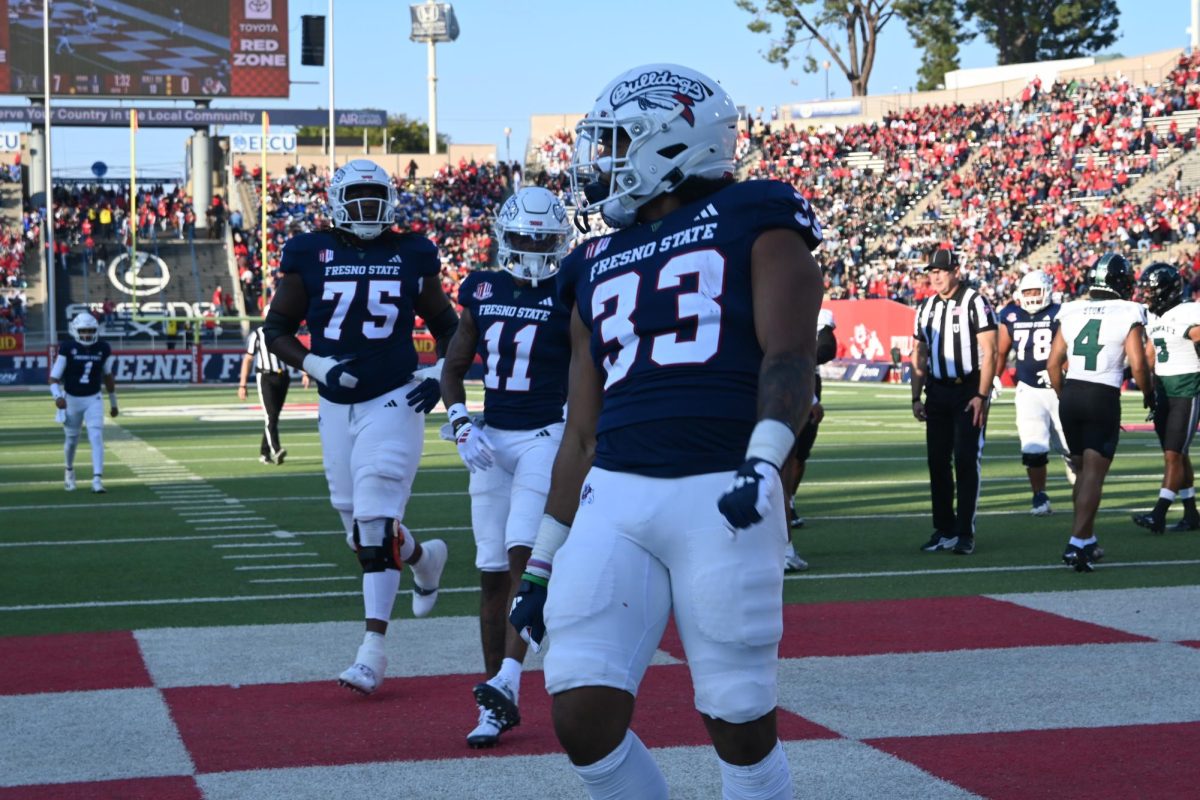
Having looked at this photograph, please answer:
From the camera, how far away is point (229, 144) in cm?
5450

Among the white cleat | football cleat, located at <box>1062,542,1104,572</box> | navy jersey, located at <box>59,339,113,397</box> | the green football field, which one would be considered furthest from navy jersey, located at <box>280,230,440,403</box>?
navy jersey, located at <box>59,339,113,397</box>

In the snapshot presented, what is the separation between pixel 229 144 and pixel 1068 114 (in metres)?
27.4

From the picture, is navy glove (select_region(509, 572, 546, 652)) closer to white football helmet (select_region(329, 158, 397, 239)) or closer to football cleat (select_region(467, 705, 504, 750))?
football cleat (select_region(467, 705, 504, 750))

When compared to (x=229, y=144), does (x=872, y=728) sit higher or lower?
lower

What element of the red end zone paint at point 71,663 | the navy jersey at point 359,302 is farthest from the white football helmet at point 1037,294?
the red end zone paint at point 71,663

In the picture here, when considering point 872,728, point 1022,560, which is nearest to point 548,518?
point 872,728

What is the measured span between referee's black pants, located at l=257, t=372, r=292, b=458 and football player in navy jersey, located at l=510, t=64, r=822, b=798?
13.5 metres

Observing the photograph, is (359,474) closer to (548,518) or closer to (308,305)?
A: (308,305)

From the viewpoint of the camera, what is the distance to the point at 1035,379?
12891 millimetres

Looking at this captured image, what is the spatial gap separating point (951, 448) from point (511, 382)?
16.5 ft

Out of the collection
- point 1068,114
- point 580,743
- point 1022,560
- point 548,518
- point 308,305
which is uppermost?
point 1068,114

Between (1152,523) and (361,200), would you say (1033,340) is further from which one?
(361,200)

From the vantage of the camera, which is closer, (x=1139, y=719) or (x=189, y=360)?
(x=1139, y=719)

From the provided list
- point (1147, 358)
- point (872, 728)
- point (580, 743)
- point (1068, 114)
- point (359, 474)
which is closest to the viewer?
point (580, 743)
